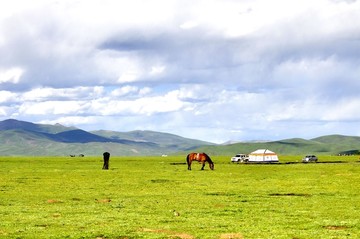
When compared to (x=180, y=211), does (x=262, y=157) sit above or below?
above

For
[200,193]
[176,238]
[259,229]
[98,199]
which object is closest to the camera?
[176,238]

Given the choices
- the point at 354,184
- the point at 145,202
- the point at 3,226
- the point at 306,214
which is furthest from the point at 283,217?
the point at 354,184

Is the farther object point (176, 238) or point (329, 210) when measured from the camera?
point (329, 210)

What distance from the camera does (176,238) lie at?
2189 centimetres

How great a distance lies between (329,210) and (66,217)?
15.0m

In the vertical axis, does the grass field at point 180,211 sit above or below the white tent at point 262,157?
below

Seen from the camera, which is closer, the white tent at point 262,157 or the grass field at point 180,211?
the grass field at point 180,211

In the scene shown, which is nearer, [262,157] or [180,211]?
Answer: [180,211]

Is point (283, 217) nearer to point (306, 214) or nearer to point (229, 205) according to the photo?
point (306, 214)

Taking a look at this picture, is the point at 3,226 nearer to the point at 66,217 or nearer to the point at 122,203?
the point at 66,217

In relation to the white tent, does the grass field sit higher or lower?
lower

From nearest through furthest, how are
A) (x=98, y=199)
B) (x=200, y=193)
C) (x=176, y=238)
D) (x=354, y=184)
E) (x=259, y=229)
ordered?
1. (x=176, y=238)
2. (x=259, y=229)
3. (x=98, y=199)
4. (x=200, y=193)
5. (x=354, y=184)

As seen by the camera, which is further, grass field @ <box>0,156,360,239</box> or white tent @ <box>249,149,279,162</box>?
white tent @ <box>249,149,279,162</box>

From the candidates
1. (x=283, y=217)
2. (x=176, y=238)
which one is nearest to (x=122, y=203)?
(x=283, y=217)
